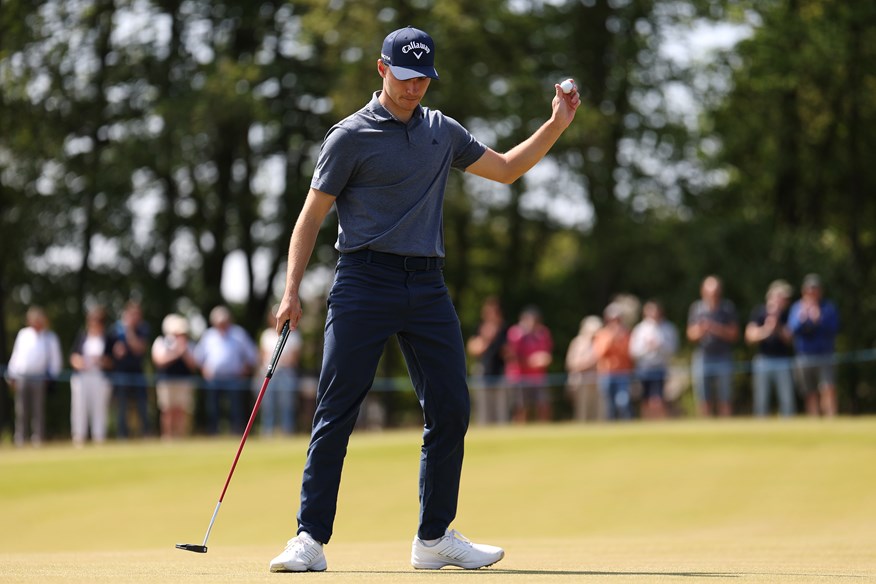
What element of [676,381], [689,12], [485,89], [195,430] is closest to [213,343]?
[195,430]

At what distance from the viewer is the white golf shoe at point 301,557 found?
588 centimetres

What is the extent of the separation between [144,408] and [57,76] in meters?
13.6

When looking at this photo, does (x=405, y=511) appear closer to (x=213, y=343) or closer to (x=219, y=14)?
(x=213, y=343)

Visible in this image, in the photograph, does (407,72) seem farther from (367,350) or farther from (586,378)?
(586,378)

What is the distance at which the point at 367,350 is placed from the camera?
20.3 feet

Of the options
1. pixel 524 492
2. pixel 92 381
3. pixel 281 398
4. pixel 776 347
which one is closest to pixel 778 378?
pixel 776 347

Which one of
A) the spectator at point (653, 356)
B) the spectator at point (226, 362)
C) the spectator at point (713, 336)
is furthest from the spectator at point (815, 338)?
the spectator at point (226, 362)

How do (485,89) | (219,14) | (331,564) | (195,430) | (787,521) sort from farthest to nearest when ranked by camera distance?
(219,14), (485,89), (195,430), (787,521), (331,564)

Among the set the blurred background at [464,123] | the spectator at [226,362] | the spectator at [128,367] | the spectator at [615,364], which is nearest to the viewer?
the spectator at [128,367]

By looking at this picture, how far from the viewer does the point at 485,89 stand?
30.7 m

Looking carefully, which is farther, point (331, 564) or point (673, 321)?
point (673, 321)

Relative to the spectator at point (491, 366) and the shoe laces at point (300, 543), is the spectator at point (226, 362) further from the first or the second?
the shoe laces at point (300, 543)

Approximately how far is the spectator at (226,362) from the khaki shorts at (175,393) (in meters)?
0.41

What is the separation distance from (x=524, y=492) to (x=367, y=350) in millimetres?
8239
